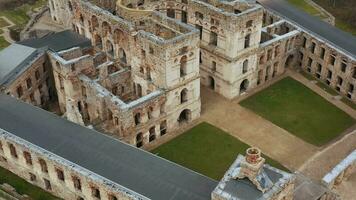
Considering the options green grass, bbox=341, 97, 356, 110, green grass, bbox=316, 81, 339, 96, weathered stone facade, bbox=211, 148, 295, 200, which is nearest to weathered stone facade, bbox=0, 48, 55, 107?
weathered stone facade, bbox=211, 148, 295, 200

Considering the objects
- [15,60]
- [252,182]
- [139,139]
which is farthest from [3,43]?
[252,182]

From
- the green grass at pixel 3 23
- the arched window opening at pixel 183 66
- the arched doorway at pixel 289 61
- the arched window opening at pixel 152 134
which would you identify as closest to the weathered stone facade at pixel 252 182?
the arched window opening at pixel 152 134

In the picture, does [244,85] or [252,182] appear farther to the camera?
[244,85]

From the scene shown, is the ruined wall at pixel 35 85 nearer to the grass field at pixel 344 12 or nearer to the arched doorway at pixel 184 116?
the arched doorway at pixel 184 116

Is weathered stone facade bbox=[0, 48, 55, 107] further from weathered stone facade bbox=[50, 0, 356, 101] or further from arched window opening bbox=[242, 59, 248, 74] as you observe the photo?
arched window opening bbox=[242, 59, 248, 74]

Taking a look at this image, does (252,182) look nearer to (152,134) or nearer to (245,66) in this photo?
(152,134)

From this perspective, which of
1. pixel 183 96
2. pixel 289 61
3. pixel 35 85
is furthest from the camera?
pixel 289 61
